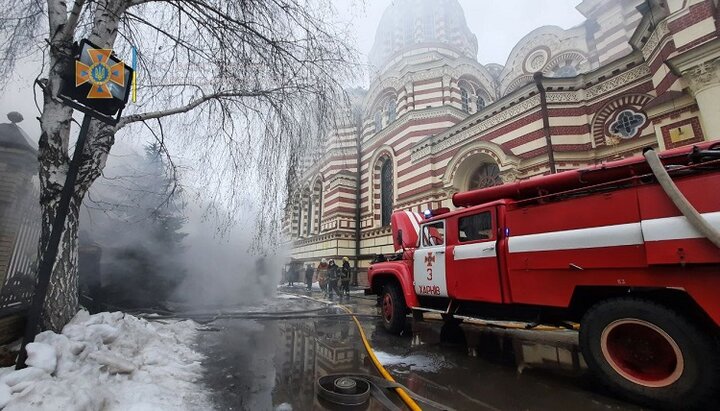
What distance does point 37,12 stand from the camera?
4.32 metres

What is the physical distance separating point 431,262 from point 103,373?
4588 mm

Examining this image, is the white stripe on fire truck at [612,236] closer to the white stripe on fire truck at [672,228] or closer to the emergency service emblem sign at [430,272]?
the white stripe on fire truck at [672,228]

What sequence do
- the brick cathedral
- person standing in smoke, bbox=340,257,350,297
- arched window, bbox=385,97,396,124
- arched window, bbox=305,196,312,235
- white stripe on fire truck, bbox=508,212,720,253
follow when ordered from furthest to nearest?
arched window, bbox=305,196,312,235 < arched window, bbox=385,97,396,124 < person standing in smoke, bbox=340,257,350,297 < the brick cathedral < white stripe on fire truck, bbox=508,212,720,253

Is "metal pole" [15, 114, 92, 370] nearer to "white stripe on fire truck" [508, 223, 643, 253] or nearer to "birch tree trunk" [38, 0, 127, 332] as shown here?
"birch tree trunk" [38, 0, 127, 332]

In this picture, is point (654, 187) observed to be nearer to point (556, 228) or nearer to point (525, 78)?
point (556, 228)

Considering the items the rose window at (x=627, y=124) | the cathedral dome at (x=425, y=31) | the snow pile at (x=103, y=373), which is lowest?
the snow pile at (x=103, y=373)

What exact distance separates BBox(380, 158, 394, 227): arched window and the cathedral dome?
9.09 metres

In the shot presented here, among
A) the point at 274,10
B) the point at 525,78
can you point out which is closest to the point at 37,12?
the point at 274,10

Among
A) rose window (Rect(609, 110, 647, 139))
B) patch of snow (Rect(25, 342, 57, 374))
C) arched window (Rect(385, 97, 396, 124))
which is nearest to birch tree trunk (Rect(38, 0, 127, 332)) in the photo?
patch of snow (Rect(25, 342, 57, 374))

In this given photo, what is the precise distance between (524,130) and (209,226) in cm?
1389

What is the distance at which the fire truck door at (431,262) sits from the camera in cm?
522

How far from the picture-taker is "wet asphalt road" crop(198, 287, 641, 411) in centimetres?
311

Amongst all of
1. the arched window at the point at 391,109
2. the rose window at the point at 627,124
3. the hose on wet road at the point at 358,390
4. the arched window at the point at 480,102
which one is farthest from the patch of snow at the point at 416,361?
the arched window at the point at 480,102

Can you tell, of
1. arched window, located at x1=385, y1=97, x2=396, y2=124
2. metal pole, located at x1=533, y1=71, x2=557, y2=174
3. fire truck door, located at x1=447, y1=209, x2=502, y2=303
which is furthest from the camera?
arched window, located at x1=385, y1=97, x2=396, y2=124
